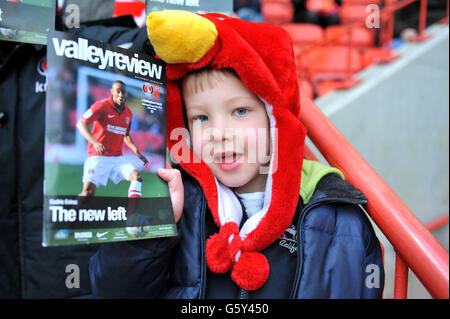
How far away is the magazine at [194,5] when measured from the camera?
103 centimetres

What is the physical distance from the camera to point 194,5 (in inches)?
42.9

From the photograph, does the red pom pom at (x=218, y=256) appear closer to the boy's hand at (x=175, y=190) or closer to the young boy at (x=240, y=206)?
the young boy at (x=240, y=206)

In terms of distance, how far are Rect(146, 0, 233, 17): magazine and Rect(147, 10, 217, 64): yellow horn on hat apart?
209 mm

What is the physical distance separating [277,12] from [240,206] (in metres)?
4.01

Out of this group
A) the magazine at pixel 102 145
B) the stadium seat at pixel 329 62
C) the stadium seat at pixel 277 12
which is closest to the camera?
the magazine at pixel 102 145

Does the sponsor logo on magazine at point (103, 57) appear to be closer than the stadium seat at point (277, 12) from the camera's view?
Yes

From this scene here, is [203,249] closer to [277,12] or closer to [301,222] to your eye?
[301,222]

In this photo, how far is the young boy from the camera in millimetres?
899

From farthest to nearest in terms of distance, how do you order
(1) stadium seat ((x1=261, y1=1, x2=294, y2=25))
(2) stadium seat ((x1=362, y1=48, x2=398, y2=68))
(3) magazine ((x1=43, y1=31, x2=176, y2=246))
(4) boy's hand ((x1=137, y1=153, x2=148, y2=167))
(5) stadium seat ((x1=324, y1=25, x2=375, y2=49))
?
1. (1) stadium seat ((x1=261, y1=1, x2=294, y2=25))
2. (5) stadium seat ((x1=324, y1=25, x2=375, y2=49))
3. (2) stadium seat ((x1=362, y1=48, x2=398, y2=68))
4. (4) boy's hand ((x1=137, y1=153, x2=148, y2=167))
5. (3) magazine ((x1=43, y1=31, x2=176, y2=246))

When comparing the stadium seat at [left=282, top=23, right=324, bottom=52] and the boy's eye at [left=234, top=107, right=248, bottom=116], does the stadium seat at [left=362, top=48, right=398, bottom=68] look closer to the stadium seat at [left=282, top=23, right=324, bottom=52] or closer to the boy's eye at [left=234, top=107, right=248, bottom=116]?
the stadium seat at [left=282, top=23, right=324, bottom=52]

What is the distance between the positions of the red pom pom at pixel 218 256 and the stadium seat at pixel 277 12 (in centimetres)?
393

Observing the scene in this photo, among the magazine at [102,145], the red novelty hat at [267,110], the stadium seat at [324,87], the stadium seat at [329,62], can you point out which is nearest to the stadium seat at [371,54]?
the stadium seat at [329,62]

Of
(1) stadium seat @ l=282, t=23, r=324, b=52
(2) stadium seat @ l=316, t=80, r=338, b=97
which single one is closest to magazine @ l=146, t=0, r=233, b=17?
(2) stadium seat @ l=316, t=80, r=338, b=97
